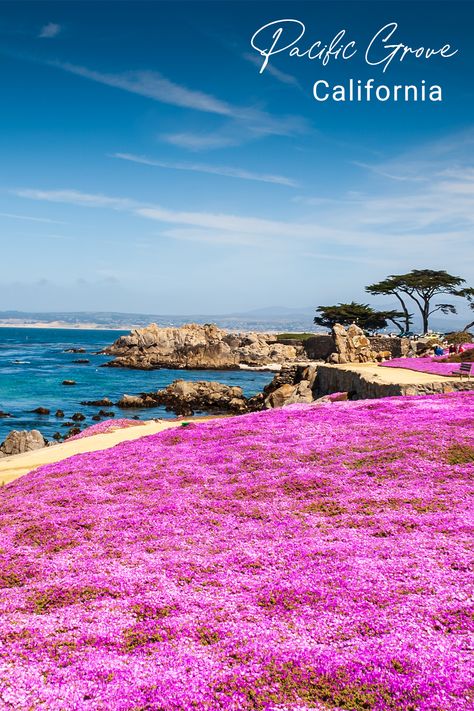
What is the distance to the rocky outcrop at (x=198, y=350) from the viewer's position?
103m

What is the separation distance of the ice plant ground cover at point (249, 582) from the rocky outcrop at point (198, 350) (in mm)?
83742

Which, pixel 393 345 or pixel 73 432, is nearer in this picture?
pixel 73 432

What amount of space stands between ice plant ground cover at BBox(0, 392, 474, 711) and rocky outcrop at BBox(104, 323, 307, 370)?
83742 mm

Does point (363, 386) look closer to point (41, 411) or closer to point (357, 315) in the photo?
point (41, 411)

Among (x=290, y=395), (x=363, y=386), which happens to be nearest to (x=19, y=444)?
(x=363, y=386)

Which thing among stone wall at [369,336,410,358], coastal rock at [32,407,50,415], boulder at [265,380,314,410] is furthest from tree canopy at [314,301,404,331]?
coastal rock at [32,407,50,415]

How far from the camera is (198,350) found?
10444 cm

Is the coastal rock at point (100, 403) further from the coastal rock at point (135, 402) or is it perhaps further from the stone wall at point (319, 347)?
the stone wall at point (319, 347)

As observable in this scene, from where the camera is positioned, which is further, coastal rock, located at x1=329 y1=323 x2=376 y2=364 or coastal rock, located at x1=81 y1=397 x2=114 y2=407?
coastal rock, located at x1=81 y1=397 x2=114 y2=407

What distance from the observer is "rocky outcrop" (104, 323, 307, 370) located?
338 feet

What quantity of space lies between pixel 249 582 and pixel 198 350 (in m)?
96.0

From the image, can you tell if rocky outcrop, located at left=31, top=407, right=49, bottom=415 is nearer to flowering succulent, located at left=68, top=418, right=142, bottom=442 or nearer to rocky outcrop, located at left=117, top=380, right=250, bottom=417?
rocky outcrop, located at left=117, top=380, right=250, bottom=417

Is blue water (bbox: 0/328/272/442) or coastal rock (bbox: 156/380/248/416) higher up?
coastal rock (bbox: 156/380/248/416)

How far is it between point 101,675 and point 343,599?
11.6 feet
